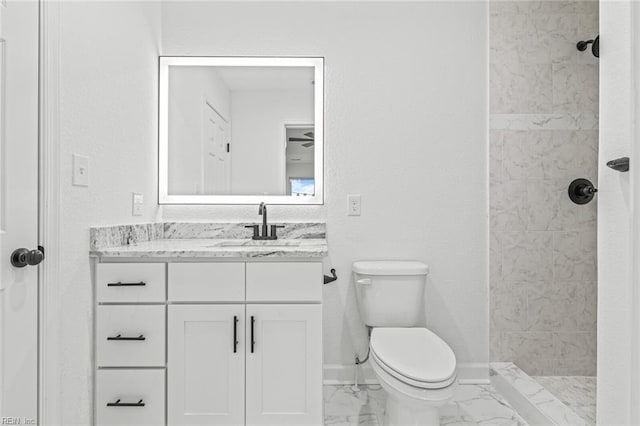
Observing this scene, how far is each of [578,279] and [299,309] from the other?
5.40 ft

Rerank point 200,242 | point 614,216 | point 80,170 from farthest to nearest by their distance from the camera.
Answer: point 200,242 < point 80,170 < point 614,216

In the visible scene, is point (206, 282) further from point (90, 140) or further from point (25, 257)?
point (90, 140)

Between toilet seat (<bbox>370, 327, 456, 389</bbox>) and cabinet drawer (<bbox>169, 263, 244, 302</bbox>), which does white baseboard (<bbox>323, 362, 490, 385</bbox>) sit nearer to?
toilet seat (<bbox>370, 327, 456, 389</bbox>)

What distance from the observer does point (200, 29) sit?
220 cm

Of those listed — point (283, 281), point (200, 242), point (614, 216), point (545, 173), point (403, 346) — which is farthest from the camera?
point (545, 173)

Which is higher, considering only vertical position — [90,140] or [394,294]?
[90,140]

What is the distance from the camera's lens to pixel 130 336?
1.51m

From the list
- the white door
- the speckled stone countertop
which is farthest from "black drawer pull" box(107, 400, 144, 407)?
the speckled stone countertop

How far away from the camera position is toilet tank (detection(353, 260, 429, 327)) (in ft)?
6.55

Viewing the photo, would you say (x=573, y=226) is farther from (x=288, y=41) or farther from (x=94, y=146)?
(x=94, y=146)

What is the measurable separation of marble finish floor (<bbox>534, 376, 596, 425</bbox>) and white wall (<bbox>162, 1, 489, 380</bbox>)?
1.15 ft

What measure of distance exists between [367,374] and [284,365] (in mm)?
838

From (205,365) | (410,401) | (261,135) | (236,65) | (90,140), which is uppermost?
(236,65)

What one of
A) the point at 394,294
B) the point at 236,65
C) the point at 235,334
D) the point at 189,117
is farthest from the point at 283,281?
the point at 236,65
